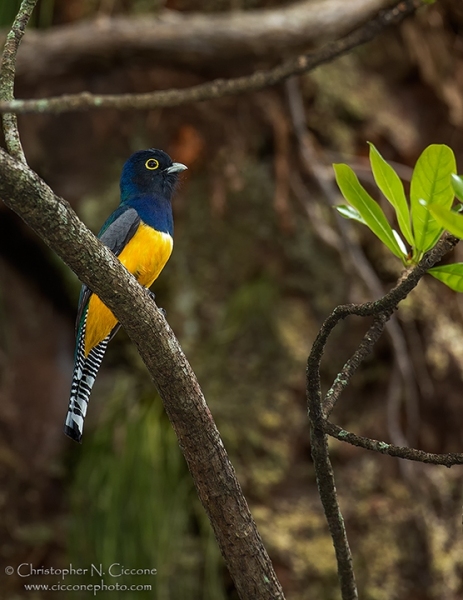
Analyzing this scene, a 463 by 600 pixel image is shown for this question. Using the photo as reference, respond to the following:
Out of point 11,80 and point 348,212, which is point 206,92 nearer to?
point 348,212

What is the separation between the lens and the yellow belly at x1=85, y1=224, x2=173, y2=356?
10.6ft

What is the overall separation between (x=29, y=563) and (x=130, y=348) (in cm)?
148

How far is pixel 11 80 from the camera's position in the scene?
1.76 metres

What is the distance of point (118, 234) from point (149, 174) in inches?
13.9

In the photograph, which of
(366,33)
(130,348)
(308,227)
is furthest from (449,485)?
(366,33)

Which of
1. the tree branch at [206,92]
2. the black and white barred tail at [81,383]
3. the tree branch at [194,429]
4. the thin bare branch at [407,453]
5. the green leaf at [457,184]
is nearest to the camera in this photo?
the tree branch at [206,92]

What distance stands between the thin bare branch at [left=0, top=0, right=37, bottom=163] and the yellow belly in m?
1.44

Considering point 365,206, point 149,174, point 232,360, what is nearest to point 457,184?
point 365,206

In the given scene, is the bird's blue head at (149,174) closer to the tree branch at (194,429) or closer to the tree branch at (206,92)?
the tree branch at (206,92)

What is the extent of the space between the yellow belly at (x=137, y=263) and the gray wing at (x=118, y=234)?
22 mm

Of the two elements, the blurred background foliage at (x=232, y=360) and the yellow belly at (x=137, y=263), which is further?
the blurred background foliage at (x=232, y=360)

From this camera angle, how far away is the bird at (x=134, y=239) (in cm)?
322

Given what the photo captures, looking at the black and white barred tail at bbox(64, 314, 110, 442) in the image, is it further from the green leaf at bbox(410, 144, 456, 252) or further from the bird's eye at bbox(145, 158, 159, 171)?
the green leaf at bbox(410, 144, 456, 252)

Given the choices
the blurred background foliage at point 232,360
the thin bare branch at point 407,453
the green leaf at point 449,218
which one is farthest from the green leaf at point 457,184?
the blurred background foliage at point 232,360
